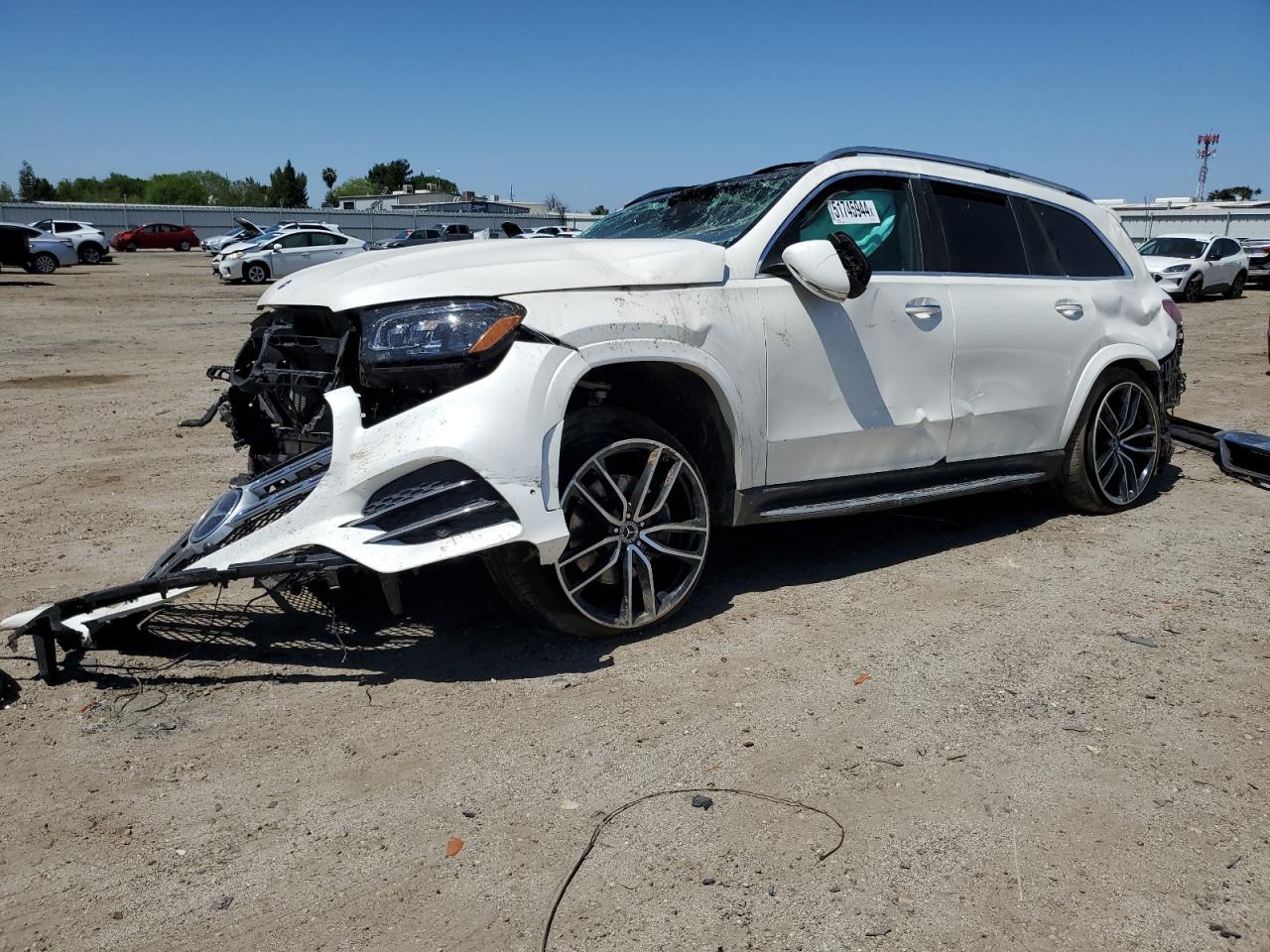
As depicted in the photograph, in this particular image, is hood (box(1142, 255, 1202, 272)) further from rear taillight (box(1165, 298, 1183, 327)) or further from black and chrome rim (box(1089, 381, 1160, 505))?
black and chrome rim (box(1089, 381, 1160, 505))

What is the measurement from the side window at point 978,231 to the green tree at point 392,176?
113 meters

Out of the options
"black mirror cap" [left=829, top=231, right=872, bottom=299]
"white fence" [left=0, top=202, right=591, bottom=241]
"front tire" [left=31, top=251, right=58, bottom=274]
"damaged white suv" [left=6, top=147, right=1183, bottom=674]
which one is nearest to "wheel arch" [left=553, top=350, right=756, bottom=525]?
"damaged white suv" [left=6, top=147, right=1183, bottom=674]

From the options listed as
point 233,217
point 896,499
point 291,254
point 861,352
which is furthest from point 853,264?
point 233,217

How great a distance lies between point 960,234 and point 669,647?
2573 millimetres

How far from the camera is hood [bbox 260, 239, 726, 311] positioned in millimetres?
3676

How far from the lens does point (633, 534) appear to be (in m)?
4.03

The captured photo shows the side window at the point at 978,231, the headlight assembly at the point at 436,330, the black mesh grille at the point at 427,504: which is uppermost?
the side window at the point at 978,231

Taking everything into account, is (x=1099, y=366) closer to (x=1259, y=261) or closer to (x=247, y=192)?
(x=1259, y=261)

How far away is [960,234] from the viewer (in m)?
5.13

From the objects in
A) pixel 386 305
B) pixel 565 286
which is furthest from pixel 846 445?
pixel 386 305

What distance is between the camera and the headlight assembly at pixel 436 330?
3.54m

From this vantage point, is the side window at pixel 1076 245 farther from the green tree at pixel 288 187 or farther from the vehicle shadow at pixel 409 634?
the green tree at pixel 288 187

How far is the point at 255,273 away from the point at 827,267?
1133 inches

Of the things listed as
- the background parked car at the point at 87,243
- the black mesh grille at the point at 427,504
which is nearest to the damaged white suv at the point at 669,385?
the black mesh grille at the point at 427,504
